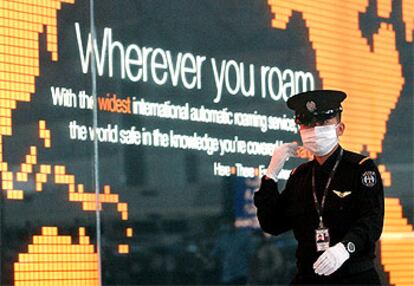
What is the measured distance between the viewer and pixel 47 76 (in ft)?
13.4

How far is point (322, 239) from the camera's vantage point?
11.7 ft

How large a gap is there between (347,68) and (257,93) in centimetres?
68

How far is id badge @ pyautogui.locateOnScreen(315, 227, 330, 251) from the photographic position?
3568 millimetres

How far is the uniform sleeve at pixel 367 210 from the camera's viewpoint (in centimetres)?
348

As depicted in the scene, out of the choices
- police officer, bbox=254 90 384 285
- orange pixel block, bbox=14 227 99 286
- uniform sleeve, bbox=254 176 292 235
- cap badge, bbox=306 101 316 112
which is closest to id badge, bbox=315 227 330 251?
police officer, bbox=254 90 384 285

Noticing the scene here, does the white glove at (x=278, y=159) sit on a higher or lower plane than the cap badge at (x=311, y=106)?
lower

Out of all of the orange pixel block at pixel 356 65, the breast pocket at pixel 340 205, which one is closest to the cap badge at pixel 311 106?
the breast pocket at pixel 340 205

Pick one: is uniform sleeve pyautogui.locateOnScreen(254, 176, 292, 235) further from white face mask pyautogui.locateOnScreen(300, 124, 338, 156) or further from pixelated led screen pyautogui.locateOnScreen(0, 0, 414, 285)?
pixelated led screen pyautogui.locateOnScreen(0, 0, 414, 285)

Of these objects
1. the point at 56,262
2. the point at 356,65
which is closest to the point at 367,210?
the point at 56,262

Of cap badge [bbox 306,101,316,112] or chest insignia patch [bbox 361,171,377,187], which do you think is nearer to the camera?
chest insignia patch [bbox 361,171,377,187]

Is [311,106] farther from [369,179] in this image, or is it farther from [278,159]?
[369,179]

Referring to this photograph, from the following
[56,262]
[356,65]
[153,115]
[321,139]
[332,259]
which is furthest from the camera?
[356,65]

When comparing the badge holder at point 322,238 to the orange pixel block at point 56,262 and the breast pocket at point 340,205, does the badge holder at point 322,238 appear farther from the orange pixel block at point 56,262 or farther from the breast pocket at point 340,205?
the orange pixel block at point 56,262

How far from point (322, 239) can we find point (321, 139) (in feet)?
0.97
